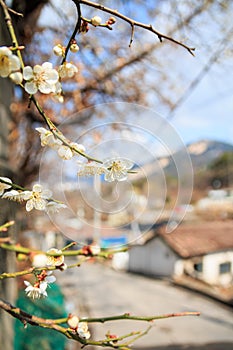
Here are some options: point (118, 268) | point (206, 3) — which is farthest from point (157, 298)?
point (206, 3)

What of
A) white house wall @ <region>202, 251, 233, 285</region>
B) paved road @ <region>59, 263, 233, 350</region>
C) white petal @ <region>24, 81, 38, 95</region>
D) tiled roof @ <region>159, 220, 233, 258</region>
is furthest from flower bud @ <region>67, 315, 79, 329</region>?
white house wall @ <region>202, 251, 233, 285</region>

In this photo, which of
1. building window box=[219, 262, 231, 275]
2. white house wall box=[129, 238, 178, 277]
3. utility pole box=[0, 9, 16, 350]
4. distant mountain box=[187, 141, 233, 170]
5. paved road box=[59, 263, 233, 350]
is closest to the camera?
utility pole box=[0, 9, 16, 350]

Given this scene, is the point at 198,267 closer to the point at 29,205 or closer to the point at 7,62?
the point at 29,205

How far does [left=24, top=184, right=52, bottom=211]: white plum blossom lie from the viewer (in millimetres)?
416

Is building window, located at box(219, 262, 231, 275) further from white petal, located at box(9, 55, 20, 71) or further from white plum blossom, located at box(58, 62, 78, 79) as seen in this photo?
white petal, located at box(9, 55, 20, 71)

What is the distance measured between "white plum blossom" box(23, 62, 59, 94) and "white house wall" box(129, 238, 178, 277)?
9677 millimetres

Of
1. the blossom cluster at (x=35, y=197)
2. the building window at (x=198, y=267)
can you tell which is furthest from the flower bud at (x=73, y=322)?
the building window at (x=198, y=267)

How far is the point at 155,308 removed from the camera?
19.9 feet

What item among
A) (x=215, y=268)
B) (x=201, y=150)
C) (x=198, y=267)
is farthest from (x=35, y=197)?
(x=215, y=268)

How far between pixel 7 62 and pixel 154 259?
428 inches

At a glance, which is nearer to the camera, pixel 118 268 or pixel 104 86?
pixel 104 86

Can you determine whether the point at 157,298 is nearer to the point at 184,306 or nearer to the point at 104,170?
the point at 184,306

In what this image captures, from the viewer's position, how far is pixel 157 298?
7066 millimetres

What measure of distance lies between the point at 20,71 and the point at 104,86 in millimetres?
2086
